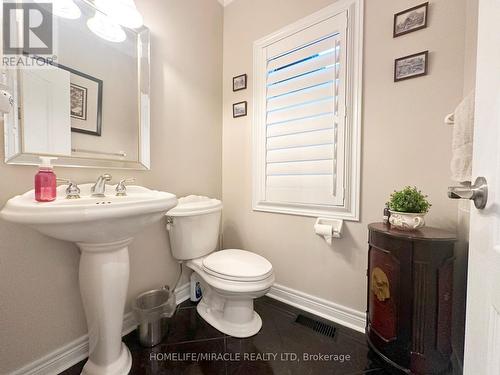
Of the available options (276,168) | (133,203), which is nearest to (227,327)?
(133,203)

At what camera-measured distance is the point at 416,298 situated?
3.09 feet

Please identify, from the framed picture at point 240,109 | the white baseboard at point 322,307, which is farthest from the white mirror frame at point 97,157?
the white baseboard at point 322,307

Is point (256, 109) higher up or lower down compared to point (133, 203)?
higher up

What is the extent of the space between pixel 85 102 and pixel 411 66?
1743 millimetres

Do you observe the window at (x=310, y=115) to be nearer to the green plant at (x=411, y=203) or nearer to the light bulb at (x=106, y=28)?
the green plant at (x=411, y=203)

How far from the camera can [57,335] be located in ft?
3.47

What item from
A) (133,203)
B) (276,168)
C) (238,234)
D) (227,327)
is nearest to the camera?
(133,203)

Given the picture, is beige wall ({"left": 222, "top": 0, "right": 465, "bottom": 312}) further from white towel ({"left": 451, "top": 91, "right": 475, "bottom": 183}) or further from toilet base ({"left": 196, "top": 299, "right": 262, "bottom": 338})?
toilet base ({"left": 196, "top": 299, "right": 262, "bottom": 338})

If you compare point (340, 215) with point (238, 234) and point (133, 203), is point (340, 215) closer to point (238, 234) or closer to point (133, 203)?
point (238, 234)

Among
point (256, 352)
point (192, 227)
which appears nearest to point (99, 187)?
point (192, 227)

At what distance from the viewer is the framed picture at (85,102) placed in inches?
43.4

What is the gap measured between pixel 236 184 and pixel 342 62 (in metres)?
1.16

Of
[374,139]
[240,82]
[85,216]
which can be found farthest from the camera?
[240,82]

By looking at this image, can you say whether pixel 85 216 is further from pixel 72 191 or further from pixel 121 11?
pixel 121 11
